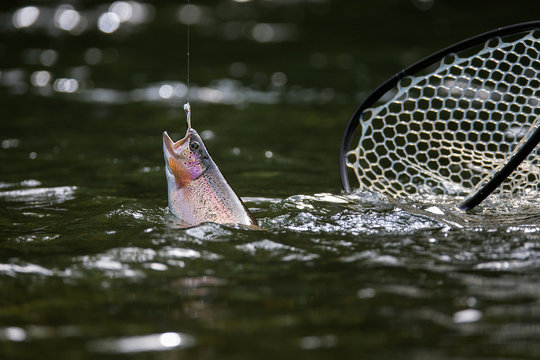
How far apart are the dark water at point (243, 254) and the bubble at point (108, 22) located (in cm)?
687

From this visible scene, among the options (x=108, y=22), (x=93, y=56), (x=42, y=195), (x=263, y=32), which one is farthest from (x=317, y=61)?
(x=42, y=195)

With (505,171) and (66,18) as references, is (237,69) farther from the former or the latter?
(505,171)

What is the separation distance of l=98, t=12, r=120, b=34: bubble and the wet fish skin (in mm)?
13295

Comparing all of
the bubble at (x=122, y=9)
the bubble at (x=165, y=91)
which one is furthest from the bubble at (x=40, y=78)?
the bubble at (x=122, y=9)

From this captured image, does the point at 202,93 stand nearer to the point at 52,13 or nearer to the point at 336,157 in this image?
the point at 336,157

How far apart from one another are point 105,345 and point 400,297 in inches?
58.8

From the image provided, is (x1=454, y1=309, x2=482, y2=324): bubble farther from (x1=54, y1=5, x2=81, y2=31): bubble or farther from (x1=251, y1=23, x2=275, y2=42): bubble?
(x1=54, y1=5, x2=81, y2=31): bubble

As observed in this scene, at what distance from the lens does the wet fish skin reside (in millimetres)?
4773

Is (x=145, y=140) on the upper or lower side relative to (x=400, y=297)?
upper

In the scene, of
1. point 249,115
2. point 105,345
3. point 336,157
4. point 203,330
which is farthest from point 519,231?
point 249,115

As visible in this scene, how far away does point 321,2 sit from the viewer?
20.2m

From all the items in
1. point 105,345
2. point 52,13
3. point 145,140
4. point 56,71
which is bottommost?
point 105,345

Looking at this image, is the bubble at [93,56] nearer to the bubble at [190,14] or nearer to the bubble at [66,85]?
the bubble at [66,85]

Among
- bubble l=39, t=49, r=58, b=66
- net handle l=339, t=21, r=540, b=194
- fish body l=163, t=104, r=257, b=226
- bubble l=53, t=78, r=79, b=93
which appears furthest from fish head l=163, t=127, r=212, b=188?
bubble l=39, t=49, r=58, b=66
